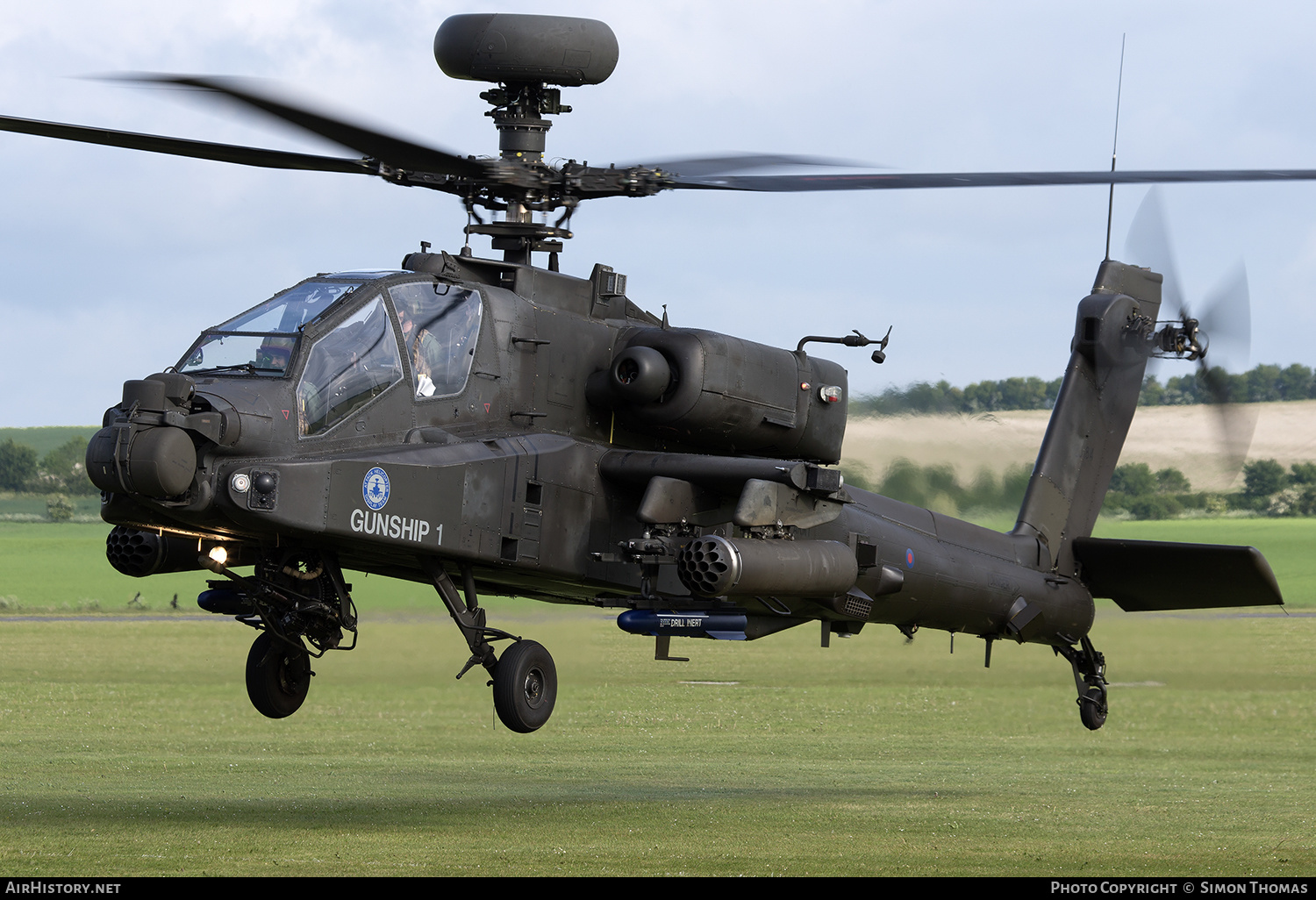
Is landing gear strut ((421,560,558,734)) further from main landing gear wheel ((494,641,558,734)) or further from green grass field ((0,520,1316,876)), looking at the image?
green grass field ((0,520,1316,876))

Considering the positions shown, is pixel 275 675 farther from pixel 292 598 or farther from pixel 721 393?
pixel 721 393

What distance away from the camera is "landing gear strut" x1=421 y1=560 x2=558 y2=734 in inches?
559

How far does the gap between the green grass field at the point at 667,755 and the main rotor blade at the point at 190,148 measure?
5.94 m

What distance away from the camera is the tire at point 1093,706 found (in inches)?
766

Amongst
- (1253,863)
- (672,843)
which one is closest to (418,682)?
(672,843)

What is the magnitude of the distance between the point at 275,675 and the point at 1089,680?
9254 mm

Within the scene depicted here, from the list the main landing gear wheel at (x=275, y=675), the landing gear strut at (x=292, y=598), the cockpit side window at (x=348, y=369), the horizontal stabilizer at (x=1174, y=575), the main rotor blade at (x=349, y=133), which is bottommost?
the main landing gear wheel at (x=275, y=675)

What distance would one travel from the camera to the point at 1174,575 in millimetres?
18844

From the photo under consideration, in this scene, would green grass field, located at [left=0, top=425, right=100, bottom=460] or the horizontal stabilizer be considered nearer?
the horizontal stabilizer

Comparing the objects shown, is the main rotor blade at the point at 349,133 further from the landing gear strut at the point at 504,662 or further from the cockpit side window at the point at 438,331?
the landing gear strut at the point at 504,662

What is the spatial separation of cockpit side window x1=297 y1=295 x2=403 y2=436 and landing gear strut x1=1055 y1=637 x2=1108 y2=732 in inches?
368

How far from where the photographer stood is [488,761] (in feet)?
93.3

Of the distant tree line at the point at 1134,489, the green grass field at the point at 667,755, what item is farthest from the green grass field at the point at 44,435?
the distant tree line at the point at 1134,489

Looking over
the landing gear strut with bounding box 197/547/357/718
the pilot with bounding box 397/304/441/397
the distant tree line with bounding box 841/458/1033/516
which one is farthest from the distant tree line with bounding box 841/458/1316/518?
the landing gear strut with bounding box 197/547/357/718
